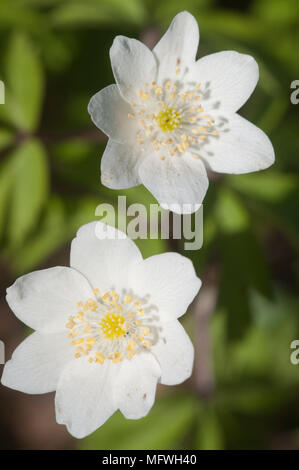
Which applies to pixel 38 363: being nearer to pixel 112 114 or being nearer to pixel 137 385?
pixel 137 385

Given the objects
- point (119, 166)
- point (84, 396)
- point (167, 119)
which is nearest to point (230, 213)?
point (167, 119)

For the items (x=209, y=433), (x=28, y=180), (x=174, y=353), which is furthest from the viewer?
(x=209, y=433)

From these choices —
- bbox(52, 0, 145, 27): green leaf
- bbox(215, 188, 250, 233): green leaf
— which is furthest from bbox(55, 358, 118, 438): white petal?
bbox(52, 0, 145, 27): green leaf

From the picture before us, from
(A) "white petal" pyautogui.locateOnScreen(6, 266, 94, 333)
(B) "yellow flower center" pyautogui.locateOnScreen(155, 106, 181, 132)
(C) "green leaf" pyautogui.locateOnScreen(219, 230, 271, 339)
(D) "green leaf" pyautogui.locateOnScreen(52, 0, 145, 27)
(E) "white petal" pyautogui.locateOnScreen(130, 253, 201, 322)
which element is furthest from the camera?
(D) "green leaf" pyautogui.locateOnScreen(52, 0, 145, 27)

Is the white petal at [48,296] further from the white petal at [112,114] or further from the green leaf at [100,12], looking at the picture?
the green leaf at [100,12]

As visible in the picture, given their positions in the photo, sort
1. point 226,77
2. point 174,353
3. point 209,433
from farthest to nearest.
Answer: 1. point 209,433
2. point 226,77
3. point 174,353

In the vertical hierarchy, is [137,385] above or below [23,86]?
below

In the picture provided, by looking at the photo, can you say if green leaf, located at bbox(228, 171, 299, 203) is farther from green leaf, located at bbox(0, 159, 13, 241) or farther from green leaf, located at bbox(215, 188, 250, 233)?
green leaf, located at bbox(0, 159, 13, 241)
